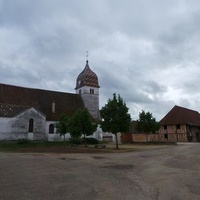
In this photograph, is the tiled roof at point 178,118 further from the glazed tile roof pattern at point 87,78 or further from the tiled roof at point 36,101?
the tiled roof at point 36,101

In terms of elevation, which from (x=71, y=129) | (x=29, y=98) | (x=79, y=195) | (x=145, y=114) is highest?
(x=29, y=98)

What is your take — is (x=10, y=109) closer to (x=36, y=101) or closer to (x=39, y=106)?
(x=39, y=106)

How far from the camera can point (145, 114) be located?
41.8 m

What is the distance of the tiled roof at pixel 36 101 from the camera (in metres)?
41.2

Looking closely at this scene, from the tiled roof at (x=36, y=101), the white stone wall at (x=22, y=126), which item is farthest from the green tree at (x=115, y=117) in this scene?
the tiled roof at (x=36, y=101)

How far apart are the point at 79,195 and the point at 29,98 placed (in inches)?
1604

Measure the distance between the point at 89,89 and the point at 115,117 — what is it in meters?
26.9

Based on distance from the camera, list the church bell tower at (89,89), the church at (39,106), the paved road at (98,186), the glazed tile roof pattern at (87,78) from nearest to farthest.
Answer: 1. the paved road at (98,186)
2. the church at (39,106)
3. the church bell tower at (89,89)
4. the glazed tile roof pattern at (87,78)

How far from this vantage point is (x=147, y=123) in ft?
135

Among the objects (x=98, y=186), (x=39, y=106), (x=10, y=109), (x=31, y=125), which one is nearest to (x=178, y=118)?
(x=39, y=106)

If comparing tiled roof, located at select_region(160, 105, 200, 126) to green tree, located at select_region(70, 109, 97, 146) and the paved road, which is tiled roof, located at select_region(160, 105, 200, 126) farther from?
the paved road

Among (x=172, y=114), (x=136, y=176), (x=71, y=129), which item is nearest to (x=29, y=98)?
(x=71, y=129)

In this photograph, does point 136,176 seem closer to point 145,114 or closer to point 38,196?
point 38,196

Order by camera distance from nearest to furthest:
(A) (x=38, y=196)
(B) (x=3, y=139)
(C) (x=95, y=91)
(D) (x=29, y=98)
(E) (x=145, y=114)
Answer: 1. (A) (x=38, y=196)
2. (B) (x=3, y=139)
3. (E) (x=145, y=114)
4. (D) (x=29, y=98)
5. (C) (x=95, y=91)
